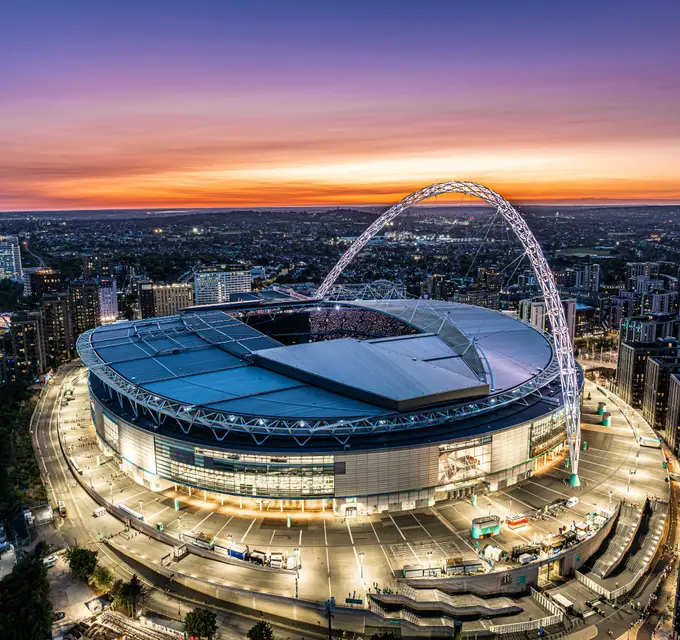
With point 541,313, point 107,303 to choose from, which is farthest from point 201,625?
point 107,303

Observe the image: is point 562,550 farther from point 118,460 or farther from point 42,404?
point 42,404

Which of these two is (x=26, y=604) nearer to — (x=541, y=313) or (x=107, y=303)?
(x=541, y=313)

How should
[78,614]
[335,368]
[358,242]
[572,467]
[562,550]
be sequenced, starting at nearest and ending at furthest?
[78,614], [562,550], [572,467], [335,368], [358,242]

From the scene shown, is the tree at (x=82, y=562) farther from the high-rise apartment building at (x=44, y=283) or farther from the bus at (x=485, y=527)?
the high-rise apartment building at (x=44, y=283)

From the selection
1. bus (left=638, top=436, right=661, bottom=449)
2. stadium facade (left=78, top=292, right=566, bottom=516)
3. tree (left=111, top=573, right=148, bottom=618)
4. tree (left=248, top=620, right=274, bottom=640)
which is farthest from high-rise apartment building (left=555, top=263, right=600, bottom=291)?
tree (left=111, top=573, right=148, bottom=618)

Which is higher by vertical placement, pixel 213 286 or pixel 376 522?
pixel 213 286

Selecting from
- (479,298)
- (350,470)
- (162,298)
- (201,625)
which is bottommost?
(201,625)

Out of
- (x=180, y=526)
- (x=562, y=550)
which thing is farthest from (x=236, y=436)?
(x=562, y=550)
